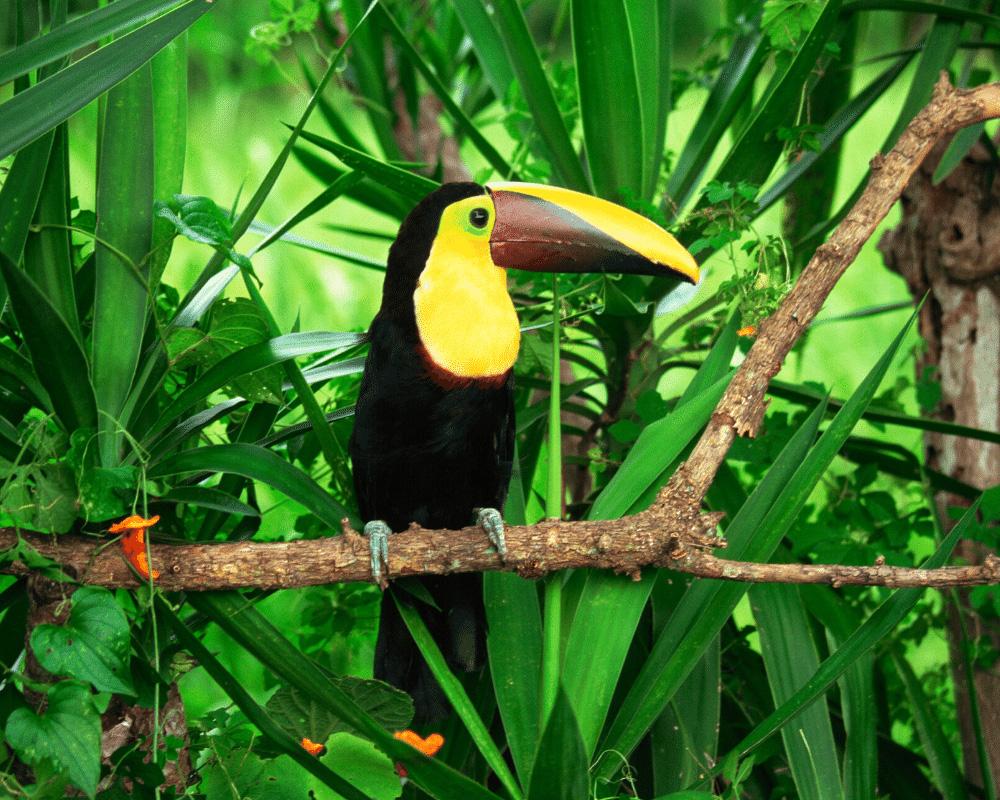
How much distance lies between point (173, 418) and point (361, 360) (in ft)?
0.96

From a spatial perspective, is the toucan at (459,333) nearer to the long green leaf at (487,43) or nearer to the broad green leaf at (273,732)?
the broad green leaf at (273,732)

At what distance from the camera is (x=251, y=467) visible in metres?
1.09

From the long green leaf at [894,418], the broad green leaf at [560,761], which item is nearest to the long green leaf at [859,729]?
the long green leaf at [894,418]

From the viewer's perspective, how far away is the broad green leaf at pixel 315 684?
0.96 m

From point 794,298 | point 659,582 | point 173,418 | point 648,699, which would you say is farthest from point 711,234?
point 173,418

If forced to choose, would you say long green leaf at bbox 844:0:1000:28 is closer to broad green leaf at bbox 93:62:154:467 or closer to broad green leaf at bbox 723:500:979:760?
broad green leaf at bbox 723:500:979:760

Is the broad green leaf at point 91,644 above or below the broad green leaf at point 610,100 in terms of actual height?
below

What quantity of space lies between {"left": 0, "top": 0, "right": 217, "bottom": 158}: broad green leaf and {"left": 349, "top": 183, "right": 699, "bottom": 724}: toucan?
1.16 ft

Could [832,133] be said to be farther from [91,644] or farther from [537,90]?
[91,644]

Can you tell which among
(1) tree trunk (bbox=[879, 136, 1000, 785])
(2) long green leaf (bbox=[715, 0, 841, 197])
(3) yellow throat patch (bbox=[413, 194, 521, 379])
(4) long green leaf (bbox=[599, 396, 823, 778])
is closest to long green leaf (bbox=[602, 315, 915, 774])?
(4) long green leaf (bbox=[599, 396, 823, 778])

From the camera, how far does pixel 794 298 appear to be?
118cm

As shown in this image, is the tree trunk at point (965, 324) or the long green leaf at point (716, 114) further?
the tree trunk at point (965, 324)

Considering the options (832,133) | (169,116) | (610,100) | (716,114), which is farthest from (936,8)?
(169,116)

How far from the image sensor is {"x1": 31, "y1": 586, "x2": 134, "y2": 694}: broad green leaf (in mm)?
924
